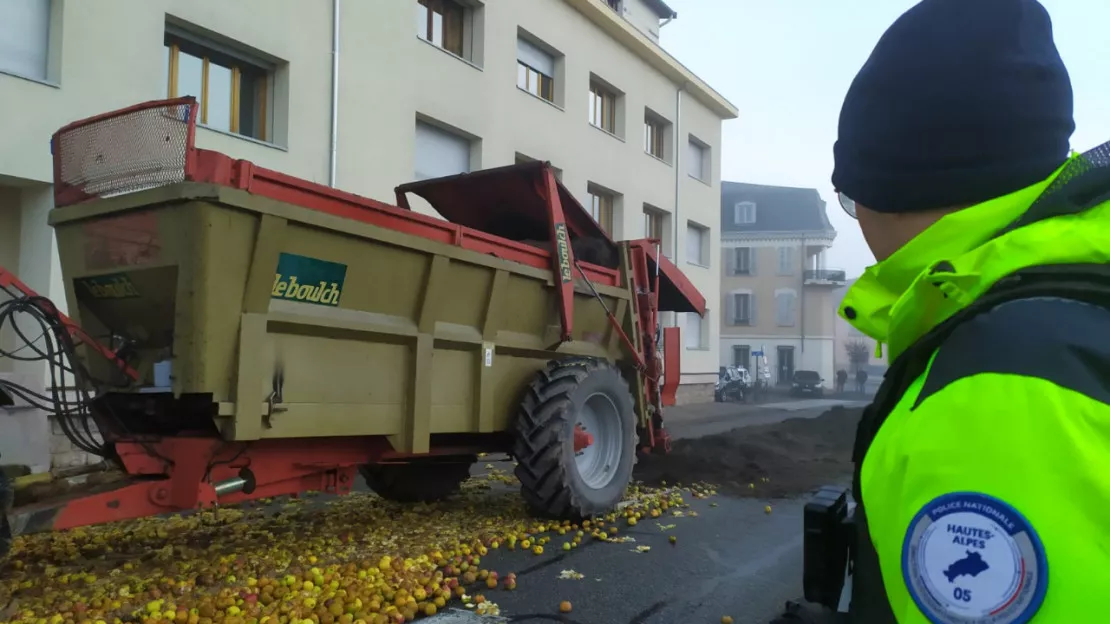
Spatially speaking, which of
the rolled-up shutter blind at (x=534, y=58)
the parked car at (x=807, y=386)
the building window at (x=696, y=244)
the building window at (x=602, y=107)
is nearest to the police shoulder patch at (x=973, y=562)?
the rolled-up shutter blind at (x=534, y=58)

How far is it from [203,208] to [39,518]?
1.65 meters

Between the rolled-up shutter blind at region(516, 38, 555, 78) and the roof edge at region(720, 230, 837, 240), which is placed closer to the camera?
the rolled-up shutter blind at region(516, 38, 555, 78)

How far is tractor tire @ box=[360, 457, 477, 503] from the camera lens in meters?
6.64

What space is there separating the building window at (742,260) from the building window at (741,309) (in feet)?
5.22

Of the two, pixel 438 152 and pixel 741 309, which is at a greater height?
pixel 438 152

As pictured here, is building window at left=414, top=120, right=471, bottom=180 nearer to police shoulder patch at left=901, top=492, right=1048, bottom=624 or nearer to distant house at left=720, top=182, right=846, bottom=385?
police shoulder patch at left=901, top=492, right=1048, bottom=624

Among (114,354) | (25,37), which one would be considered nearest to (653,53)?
(25,37)

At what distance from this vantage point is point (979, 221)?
0.94 metres

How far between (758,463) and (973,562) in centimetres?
925

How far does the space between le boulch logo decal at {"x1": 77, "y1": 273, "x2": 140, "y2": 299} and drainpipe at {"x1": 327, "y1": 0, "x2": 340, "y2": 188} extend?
710 centimetres

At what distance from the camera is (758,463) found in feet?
31.1

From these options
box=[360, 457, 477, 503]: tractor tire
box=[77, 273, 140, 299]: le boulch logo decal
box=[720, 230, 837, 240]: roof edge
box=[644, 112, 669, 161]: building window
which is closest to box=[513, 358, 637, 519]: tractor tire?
box=[360, 457, 477, 503]: tractor tire

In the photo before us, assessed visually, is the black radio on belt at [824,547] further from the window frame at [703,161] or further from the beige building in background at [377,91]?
the window frame at [703,161]

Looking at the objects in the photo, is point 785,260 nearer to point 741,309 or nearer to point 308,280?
point 741,309
